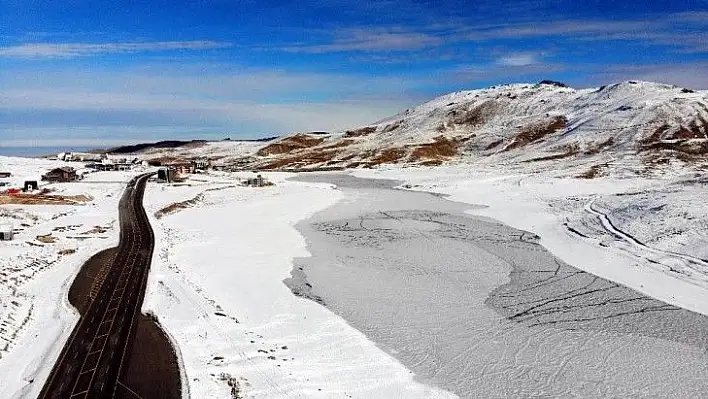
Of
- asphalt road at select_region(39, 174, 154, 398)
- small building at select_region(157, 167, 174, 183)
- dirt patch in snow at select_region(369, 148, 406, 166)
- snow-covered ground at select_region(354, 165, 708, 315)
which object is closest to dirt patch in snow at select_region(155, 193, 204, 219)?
asphalt road at select_region(39, 174, 154, 398)

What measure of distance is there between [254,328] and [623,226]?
1368 inches

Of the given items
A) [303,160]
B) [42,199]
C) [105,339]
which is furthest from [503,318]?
Result: [303,160]

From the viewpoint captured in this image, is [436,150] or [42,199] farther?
[436,150]

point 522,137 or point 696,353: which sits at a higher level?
point 522,137

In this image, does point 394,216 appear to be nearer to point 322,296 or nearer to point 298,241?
point 298,241

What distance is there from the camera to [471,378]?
65.4 feet

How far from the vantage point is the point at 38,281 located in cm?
3058

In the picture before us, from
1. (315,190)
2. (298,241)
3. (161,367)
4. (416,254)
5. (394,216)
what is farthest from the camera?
(315,190)

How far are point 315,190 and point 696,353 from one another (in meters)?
71.5

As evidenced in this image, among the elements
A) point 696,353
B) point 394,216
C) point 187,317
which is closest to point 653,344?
point 696,353

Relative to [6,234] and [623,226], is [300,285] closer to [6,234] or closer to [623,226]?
[6,234]

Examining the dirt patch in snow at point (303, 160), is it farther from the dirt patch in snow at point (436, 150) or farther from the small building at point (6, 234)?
the small building at point (6, 234)

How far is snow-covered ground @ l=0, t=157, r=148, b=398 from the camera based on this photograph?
19759mm

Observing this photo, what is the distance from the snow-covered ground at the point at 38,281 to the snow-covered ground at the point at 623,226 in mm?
27986
